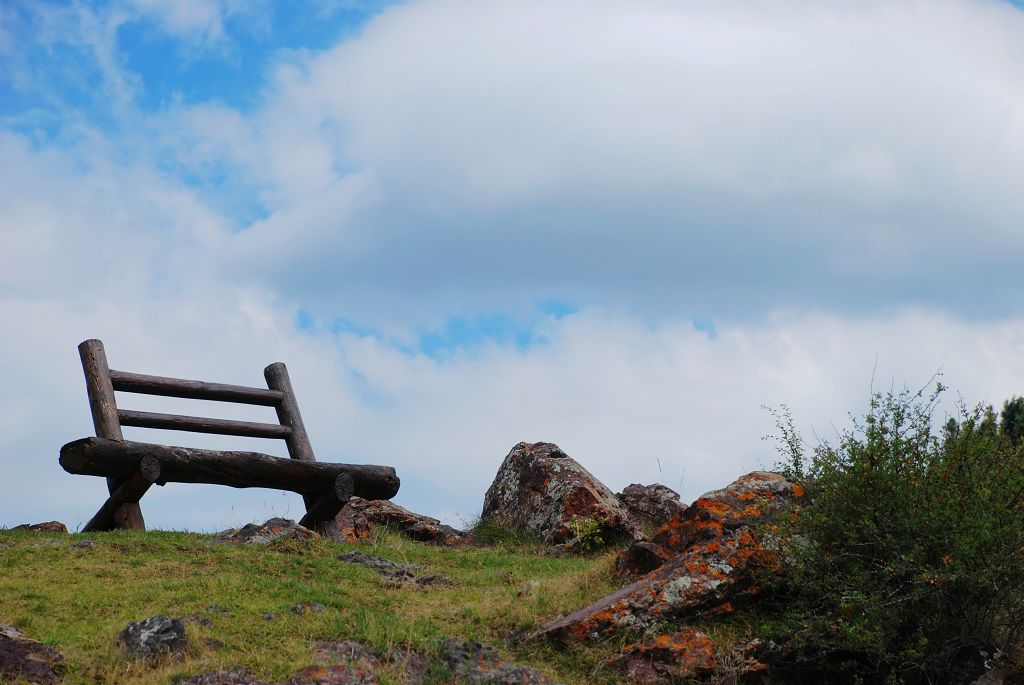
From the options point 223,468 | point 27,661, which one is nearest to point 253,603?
A: point 27,661

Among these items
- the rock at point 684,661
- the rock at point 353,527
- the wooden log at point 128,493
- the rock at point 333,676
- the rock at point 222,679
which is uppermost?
the wooden log at point 128,493

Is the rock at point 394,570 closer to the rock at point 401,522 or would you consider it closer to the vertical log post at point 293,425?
the vertical log post at point 293,425

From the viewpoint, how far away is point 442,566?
14.5 meters

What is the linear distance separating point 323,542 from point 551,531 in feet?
16.9

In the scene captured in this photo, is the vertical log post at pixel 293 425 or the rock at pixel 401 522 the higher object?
the vertical log post at pixel 293 425

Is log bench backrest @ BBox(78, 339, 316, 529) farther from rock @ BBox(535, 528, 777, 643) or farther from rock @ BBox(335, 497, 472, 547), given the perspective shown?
rock @ BBox(535, 528, 777, 643)

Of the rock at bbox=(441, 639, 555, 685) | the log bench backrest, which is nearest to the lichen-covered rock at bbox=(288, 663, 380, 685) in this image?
the rock at bbox=(441, 639, 555, 685)

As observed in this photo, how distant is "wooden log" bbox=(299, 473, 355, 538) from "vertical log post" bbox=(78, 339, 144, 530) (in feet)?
8.82

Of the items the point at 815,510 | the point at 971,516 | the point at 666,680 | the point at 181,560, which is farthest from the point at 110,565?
the point at 971,516

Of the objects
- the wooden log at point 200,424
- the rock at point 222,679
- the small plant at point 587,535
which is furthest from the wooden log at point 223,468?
the rock at point 222,679

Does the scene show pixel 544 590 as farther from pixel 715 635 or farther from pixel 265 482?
pixel 265 482

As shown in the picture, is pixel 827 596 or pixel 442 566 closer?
pixel 827 596

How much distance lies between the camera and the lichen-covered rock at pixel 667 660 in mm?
9438

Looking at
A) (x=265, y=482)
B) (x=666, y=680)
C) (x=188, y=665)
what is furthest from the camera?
(x=265, y=482)
